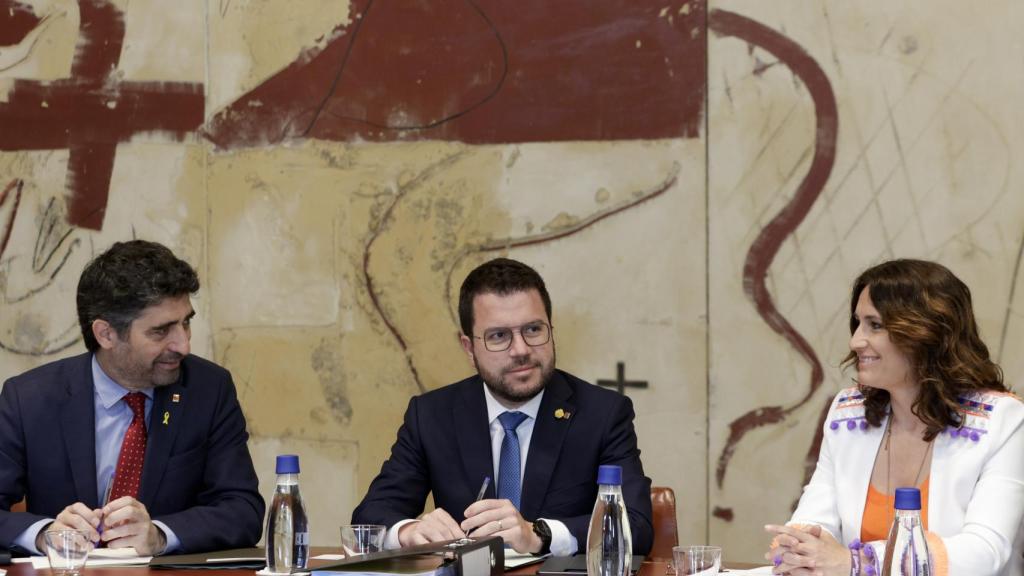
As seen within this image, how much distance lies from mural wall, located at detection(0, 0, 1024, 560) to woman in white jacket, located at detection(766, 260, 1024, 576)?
1088mm

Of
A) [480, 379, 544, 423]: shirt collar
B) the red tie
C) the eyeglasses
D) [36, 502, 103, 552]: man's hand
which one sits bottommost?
[36, 502, 103, 552]: man's hand

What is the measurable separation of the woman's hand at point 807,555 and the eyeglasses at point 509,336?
36.8 inches

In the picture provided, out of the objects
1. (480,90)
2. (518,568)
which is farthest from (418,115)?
(518,568)

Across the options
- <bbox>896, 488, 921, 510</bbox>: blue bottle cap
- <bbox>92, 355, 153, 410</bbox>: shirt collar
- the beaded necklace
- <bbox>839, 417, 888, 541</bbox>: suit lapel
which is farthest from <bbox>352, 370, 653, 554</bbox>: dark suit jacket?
<bbox>896, 488, 921, 510</bbox>: blue bottle cap

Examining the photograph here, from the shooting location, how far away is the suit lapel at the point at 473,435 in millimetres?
3334

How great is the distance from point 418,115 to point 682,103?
37.6 inches

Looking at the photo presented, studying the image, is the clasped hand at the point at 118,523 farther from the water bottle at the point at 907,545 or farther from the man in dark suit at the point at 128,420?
the water bottle at the point at 907,545

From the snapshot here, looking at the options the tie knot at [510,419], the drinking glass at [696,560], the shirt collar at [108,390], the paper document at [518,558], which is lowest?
the paper document at [518,558]

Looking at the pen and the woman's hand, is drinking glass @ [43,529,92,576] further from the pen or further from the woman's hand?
the woman's hand

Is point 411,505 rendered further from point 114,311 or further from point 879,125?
point 879,125

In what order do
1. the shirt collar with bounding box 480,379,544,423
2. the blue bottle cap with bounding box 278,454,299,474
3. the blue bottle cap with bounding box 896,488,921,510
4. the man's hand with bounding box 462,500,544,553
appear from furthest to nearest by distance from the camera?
the shirt collar with bounding box 480,379,544,423 < the man's hand with bounding box 462,500,544,553 < the blue bottle cap with bounding box 278,454,299,474 < the blue bottle cap with bounding box 896,488,921,510

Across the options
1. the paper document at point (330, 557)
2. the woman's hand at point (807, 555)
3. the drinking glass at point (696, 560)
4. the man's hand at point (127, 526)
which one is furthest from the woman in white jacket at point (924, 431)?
the man's hand at point (127, 526)

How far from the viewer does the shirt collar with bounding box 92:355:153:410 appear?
345 centimetres

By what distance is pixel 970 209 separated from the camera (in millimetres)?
4035
